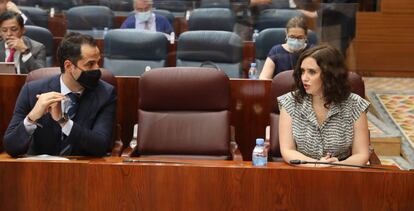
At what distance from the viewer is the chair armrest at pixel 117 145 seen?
278 cm

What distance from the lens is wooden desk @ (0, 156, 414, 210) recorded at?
72.2 inches

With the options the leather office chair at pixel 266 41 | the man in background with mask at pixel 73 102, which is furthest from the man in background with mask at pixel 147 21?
the man in background with mask at pixel 73 102

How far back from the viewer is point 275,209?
185 cm

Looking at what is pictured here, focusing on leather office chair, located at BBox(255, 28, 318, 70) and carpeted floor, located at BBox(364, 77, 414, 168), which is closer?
carpeted floor, located at BBox(364, 77, 414, 168)

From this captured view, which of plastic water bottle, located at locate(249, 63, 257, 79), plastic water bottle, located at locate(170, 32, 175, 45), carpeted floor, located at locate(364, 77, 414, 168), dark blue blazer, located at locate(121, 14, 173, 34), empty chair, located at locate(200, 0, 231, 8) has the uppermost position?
empty chair, located at locate(200, 0, 231, 8)

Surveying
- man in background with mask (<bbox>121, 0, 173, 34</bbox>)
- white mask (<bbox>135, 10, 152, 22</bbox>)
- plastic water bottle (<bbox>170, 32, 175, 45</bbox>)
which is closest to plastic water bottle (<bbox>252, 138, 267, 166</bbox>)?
plastic water bottle (<bbox>170, 32, 175, 45</bbox>)

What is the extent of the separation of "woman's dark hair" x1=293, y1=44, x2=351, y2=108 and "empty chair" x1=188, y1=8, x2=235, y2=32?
2181mm

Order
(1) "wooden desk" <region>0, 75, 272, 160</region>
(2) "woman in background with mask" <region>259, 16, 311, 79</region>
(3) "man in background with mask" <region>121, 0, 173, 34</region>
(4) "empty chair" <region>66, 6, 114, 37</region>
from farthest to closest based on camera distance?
(4) "empty chair" <region>66, 6, 114, 37</region> → (3) "man in background with mask" <region>121, 0, 173, 34</region> → (2) "woman in background with mask" <region>259, 16, 311, 79</region> → (1) "wooden desk" <region>0, 75, 272, 160</region>

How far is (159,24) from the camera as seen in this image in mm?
4746

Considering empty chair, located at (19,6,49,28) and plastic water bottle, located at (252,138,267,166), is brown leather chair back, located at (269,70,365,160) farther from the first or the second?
empty chair, located at (19,6,49,28)

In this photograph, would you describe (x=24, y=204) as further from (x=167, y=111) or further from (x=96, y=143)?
(x=167, y=111)

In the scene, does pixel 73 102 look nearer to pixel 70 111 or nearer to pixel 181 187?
pixel 70 111

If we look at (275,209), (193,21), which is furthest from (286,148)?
(193,21)

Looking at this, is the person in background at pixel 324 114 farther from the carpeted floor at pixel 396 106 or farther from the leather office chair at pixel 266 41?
the leather office chair at pixel 266 41
